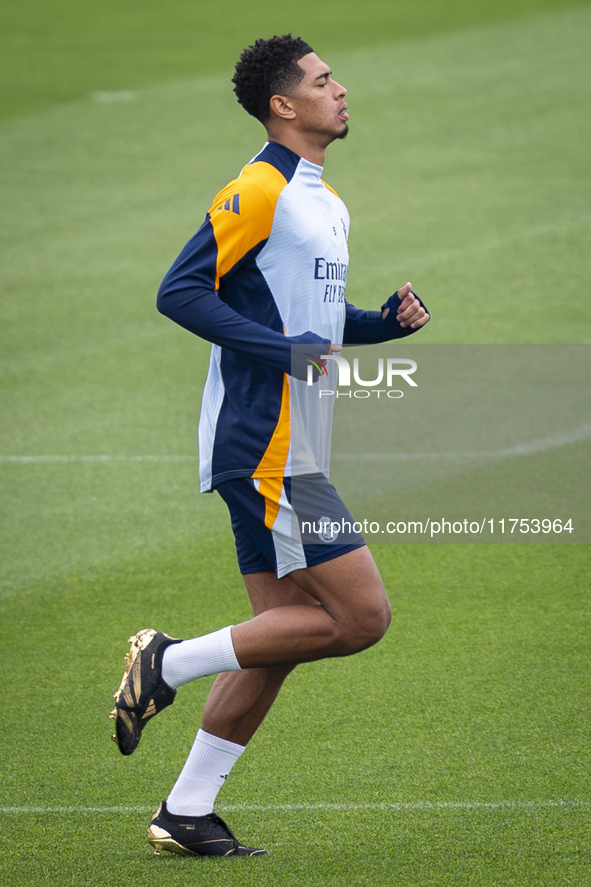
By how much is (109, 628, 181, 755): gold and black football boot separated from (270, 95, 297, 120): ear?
5.16 feet

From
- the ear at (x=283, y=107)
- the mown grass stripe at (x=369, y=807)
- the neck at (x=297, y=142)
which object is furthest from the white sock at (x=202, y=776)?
the ear at (x=283, y=107)

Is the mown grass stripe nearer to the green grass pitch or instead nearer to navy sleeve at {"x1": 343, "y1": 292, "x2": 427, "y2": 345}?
the green grass pitch

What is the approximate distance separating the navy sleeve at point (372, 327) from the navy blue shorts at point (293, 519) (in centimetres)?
62

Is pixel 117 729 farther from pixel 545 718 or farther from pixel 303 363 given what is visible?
pixel 545 718

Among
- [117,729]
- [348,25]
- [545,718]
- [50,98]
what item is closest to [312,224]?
[117,729]

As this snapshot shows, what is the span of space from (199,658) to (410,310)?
119cm

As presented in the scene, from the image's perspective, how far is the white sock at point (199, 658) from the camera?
3.16 meters

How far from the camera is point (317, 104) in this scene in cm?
336

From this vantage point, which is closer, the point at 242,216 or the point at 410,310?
the point at 242,216

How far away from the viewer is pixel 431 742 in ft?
13.5

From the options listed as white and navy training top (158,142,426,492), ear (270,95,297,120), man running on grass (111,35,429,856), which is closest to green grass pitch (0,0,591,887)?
man running on grass (111,35,429,856)

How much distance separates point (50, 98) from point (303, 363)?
53.2 ft

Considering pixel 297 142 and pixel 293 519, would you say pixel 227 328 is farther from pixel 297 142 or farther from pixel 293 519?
pixel 297 142

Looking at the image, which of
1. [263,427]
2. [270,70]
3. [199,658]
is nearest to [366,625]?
[199,658]
